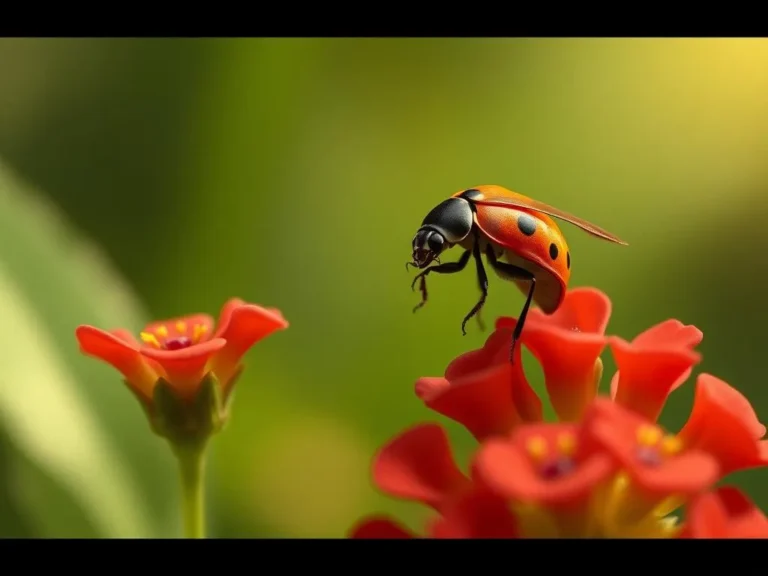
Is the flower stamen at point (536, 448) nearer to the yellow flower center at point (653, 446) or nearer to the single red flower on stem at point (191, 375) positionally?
the yellow flower center at point (653, 446)

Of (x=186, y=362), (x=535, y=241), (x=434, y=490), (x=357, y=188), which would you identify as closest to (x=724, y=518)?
(x=434, y=490)

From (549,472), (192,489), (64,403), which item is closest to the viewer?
(549,472)

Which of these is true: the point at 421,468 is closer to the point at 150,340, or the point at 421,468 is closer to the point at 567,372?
the point at 567,372

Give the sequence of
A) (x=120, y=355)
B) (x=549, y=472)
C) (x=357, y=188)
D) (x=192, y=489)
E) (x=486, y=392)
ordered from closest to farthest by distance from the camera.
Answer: (x=549, y=472) < (x=486, y=392) < (x=120, y=355) < (x=192, y=489) < (x=357, y=188)

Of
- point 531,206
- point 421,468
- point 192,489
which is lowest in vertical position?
point 192,489

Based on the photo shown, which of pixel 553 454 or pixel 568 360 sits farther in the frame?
pixel 568 360

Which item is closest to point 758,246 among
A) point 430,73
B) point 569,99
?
point 569,99
